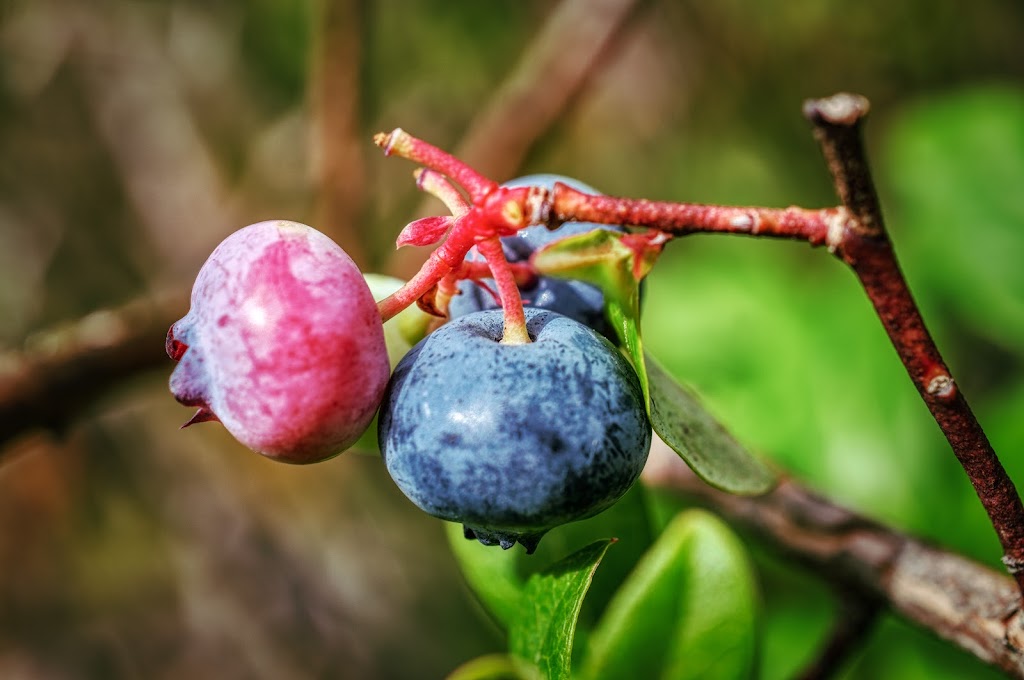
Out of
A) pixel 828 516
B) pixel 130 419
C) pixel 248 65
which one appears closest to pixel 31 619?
pixel 130 419

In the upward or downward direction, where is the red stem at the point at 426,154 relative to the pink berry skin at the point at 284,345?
upward

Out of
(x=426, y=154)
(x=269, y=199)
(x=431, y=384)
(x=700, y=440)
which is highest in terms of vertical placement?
(x=426, y=154)

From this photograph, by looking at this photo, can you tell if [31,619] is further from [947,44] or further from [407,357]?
[947,44]

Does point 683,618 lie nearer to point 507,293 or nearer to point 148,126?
point 507,293

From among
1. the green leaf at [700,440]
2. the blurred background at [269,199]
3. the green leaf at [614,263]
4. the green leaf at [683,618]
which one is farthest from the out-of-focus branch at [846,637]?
the blurred background at [269,199]

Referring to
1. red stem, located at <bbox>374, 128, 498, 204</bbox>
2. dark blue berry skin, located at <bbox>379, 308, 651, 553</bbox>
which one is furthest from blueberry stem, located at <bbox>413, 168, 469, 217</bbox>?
dark blue berry skin, located at <bbox>379, 308, 651, 553</bbox>

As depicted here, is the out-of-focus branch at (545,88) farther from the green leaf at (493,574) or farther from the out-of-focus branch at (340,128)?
the green leaf at (493,574)

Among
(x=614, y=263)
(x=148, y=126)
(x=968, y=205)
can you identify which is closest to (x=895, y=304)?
(x=614, y=263)
